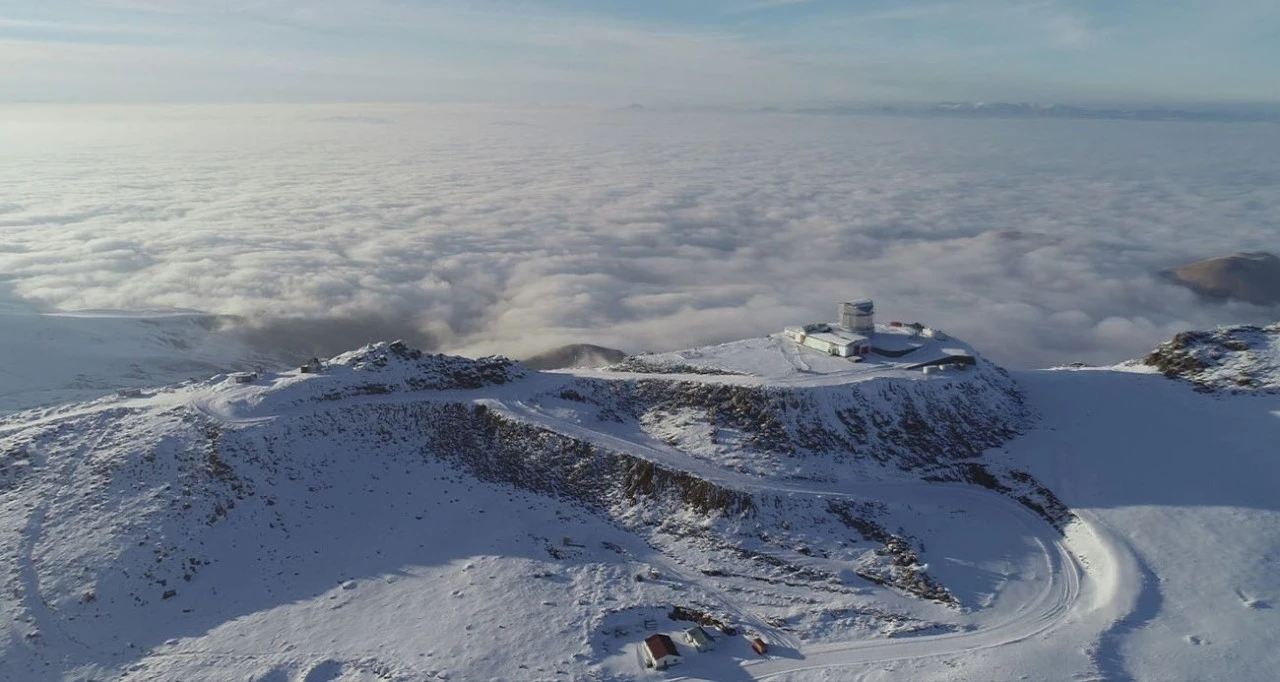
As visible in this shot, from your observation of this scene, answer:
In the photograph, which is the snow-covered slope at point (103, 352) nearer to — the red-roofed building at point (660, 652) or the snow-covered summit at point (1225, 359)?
the red-roofed building at point (660, 652)

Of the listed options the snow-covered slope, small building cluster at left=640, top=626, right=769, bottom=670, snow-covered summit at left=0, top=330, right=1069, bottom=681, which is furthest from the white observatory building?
the snow-covered slope

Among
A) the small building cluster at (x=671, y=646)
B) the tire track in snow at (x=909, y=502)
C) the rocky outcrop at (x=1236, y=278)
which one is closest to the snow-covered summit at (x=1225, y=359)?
the tire track in snow at (x=909, y=502)

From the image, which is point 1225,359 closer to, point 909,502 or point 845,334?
point 845,334

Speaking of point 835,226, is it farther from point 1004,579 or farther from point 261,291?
point 1004,579

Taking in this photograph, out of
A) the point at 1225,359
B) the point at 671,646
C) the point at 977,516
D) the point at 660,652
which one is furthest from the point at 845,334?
the point at 660,652

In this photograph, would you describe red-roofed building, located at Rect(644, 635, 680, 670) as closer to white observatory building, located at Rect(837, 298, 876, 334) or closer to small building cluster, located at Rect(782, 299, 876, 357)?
small building cluster, located at Rect(782, 299, 876, 357)

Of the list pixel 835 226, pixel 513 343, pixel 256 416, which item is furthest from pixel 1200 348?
pixel 835 226
